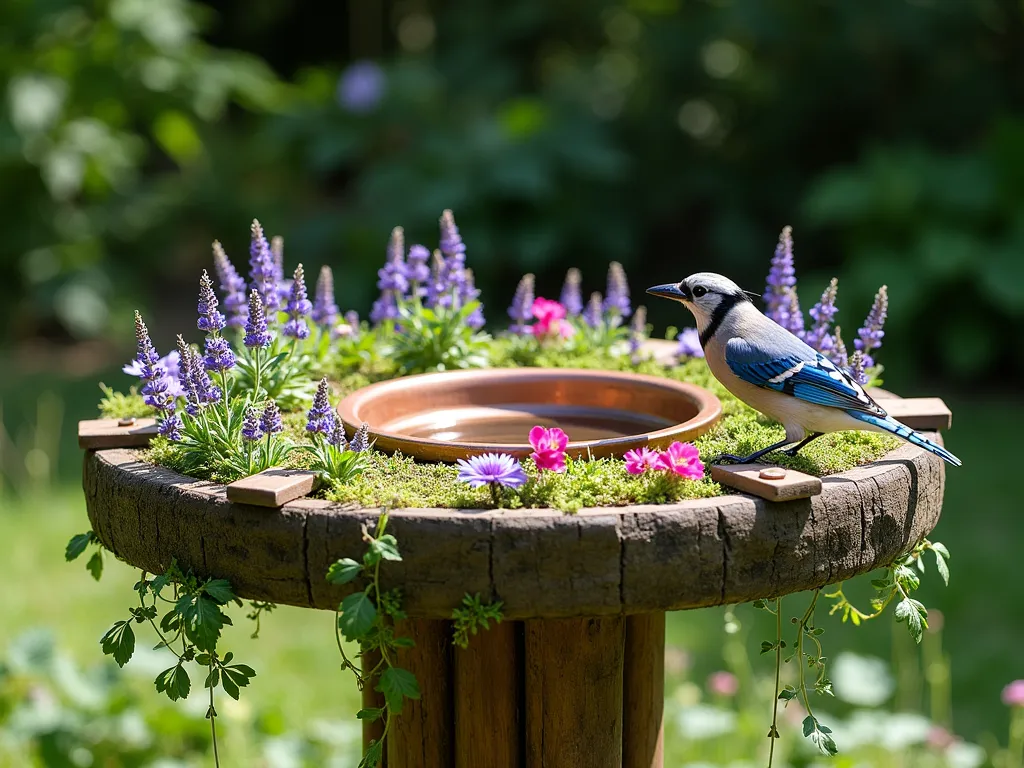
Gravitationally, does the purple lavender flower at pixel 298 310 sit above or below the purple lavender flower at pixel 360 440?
above

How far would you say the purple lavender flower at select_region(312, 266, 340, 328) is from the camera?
3.36 meters

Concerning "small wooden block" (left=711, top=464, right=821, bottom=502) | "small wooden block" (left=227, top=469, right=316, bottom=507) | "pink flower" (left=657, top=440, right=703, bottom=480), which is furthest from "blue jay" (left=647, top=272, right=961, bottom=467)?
"small wooden block" (left=227, top=469, right=316, bottom=507)

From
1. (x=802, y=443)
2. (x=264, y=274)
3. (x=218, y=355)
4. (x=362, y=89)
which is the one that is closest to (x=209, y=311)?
(x=218, y=355)

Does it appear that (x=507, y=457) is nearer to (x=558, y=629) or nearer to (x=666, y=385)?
(x=558, y=629)

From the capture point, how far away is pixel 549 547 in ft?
6.89

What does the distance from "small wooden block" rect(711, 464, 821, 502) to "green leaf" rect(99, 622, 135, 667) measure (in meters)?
1.21

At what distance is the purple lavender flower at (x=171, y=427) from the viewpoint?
253 cm

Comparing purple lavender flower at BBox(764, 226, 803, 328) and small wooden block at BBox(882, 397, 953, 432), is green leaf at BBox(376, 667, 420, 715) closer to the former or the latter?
small wooden block at BBox(882, 397, 953, 432)

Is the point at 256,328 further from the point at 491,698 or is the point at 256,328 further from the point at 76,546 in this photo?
the point at 491,698

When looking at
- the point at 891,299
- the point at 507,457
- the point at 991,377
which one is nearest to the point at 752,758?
the point at 507,457

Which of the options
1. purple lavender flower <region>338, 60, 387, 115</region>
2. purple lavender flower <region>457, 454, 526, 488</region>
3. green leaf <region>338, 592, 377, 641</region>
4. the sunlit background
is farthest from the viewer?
purple lavender flower <region>338, 60, 387, 115</region>

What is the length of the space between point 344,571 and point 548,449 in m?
0.44

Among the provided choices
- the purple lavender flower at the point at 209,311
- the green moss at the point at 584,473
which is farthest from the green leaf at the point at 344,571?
the purple lavender flower at the point at 209,311

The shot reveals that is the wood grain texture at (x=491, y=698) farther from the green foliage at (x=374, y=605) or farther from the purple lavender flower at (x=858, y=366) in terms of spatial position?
the purple lavender flower at (x=858, y=366)
